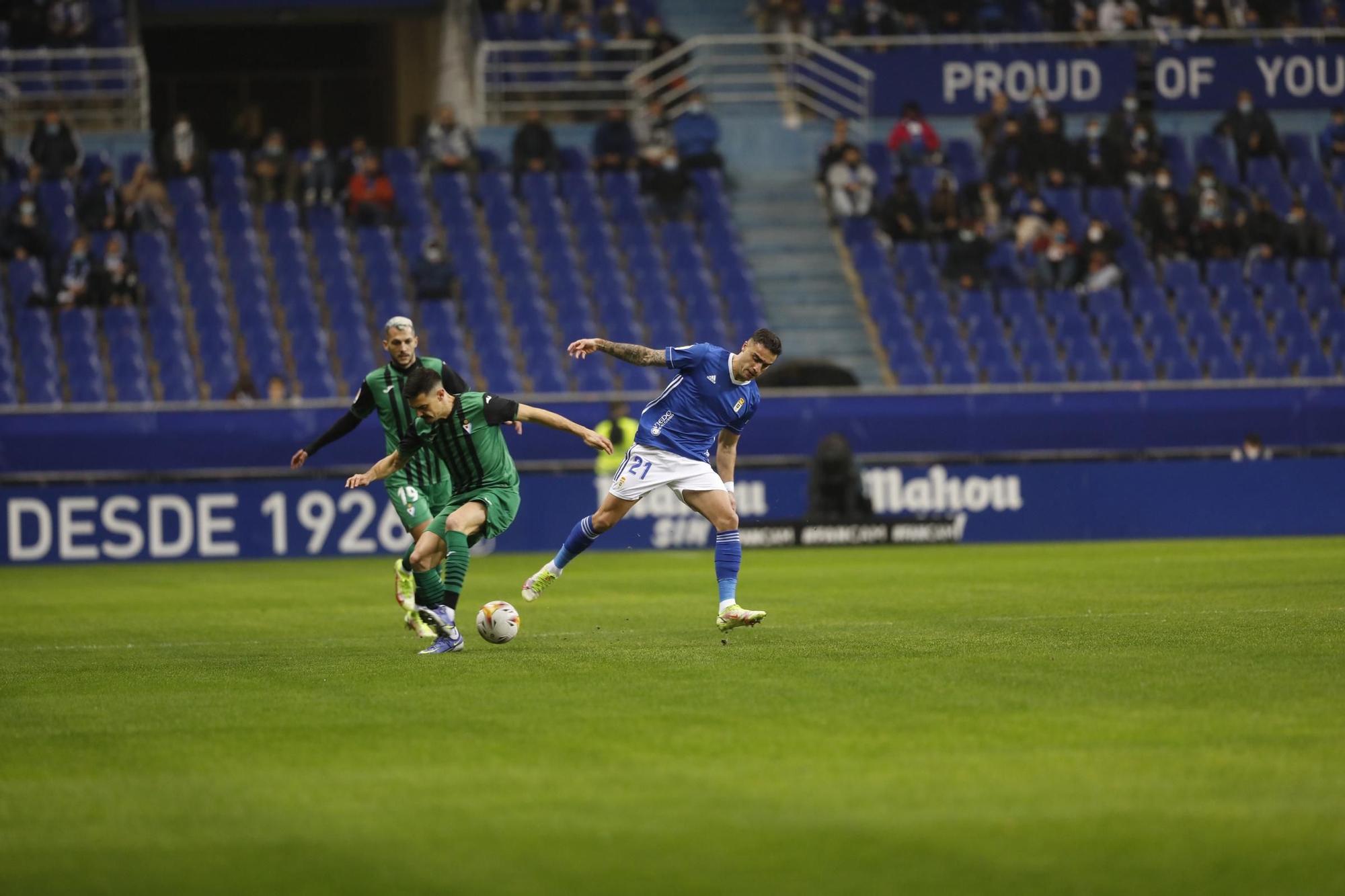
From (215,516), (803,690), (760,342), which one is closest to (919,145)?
(215,516)

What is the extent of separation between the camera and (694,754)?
7.97 metres

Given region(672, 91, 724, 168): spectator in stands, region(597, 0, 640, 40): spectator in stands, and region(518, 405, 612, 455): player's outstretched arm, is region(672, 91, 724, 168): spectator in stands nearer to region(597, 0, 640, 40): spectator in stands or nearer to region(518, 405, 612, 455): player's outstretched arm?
region(597, 0, 640, 40): spectator in stands

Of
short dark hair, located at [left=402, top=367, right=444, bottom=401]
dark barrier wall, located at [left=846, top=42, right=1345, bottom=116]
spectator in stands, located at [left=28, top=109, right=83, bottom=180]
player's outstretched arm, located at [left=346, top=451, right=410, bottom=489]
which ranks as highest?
dark barrier wall, located at [left=846, top=42, right=1345, bottom=116]

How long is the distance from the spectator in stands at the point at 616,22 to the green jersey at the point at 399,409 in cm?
2171

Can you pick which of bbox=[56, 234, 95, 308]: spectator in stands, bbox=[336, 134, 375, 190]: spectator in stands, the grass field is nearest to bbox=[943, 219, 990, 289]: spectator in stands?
bbox=[336, 134, 375, 190]: spectator in stands

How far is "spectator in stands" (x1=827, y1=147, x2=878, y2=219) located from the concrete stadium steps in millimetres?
854

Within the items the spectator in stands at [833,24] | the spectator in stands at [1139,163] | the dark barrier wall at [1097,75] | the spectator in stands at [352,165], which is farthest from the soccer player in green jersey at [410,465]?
the spectator in stands at [833,24]

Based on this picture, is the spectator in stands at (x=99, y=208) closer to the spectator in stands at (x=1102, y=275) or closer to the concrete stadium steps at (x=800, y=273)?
the concrete stadium steps at (x=800, y=273)

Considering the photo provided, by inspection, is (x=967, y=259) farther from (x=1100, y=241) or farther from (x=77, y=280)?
(x=77, y=280)

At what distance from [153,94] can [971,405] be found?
2025 cm

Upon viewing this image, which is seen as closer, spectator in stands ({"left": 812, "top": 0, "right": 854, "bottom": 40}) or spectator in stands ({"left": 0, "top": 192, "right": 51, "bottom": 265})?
spectator in stands ({"left": 0, "top": 192, "right": 51, "bottom": 265})

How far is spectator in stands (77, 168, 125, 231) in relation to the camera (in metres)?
29.3

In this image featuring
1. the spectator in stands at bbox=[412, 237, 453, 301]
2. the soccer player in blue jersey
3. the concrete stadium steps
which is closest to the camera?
the soccer player in blue jersey

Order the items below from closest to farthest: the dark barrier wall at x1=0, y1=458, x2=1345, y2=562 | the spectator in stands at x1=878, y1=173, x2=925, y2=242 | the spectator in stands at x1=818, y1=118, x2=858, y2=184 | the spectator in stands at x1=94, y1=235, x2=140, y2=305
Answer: the dark barrier wall at x1=0, y1=458, x2=1345, y2=562 < the spectator in stands at x1=94, y1=235, x2=140, y2=305 < the spectator in stands at x1=878, y1=173, x2=925, y2=242 < the spectator in stands at x1=818, y1=118, x2=858, y2=184
